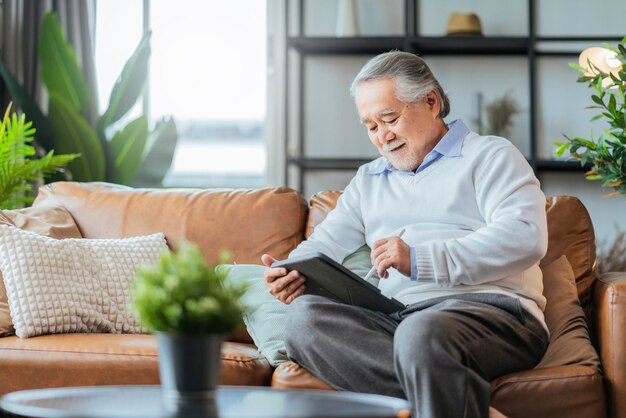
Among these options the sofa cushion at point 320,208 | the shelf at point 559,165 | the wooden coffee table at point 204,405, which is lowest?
the wooden coffee table at point 204,405

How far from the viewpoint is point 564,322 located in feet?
7.29

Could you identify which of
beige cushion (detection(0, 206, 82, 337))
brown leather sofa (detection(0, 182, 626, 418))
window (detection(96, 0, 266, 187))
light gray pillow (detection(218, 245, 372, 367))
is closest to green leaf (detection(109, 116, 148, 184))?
window (detection(96, 0, 266, 187))

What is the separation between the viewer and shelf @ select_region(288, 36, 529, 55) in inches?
164

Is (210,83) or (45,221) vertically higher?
(210,83)

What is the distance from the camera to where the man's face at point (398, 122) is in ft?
7.60

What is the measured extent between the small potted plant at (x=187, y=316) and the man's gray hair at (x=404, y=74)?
1.19 m

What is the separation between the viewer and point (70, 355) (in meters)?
2.17

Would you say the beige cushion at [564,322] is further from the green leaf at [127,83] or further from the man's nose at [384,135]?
the green leaf at [127,83]

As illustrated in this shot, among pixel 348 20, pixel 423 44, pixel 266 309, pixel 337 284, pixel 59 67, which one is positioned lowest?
pixel 266 309

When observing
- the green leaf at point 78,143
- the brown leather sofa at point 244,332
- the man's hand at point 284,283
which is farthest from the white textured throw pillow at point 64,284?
the green leaf at point 78,143

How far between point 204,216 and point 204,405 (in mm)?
1493

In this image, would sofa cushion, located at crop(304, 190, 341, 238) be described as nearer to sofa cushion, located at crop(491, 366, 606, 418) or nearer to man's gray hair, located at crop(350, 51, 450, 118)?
man's gray hair, located at crop(350, 51, 450, 118)

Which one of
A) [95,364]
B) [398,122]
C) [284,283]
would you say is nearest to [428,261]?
[284,283]

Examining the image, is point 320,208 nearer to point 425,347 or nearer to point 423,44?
point 425,347
